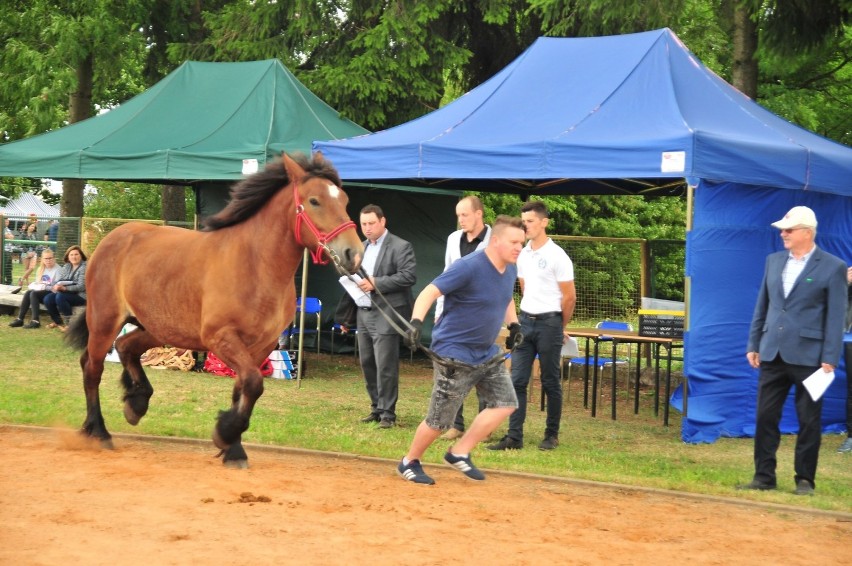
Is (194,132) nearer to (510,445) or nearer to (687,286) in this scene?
(510,445)

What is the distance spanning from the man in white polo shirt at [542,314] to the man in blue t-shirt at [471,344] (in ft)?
5.07

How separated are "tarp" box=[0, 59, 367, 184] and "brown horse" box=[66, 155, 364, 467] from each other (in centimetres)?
515

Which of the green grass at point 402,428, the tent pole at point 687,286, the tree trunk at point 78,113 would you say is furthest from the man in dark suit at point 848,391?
the tree trunk at point 78,113

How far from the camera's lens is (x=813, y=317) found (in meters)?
7.72

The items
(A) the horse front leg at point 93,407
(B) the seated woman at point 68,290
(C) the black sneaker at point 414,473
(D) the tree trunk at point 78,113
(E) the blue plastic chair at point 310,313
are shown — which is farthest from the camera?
(D) the tree trunk at point 78,113

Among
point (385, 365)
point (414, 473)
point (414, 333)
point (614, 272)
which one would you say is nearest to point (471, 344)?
point (414, 333)

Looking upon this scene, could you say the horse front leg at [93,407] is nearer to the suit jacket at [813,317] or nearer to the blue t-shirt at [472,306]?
the blue t-shirt at [472,306]

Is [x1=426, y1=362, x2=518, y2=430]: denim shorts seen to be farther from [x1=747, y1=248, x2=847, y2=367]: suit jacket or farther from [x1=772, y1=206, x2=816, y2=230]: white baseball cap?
[x1=772, y1=206, x2=816, y2=230]: white baseball cap

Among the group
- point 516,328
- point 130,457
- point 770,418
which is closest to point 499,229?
point 516,328

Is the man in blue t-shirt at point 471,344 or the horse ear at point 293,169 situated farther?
the horse ear at point 293,169

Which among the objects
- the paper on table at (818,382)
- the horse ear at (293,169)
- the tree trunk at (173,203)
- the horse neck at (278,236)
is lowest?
the paper on table at (818,382)

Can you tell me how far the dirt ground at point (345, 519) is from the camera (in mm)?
5492

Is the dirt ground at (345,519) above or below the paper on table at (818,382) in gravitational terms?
below

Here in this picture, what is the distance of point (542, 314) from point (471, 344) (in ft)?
6.06
